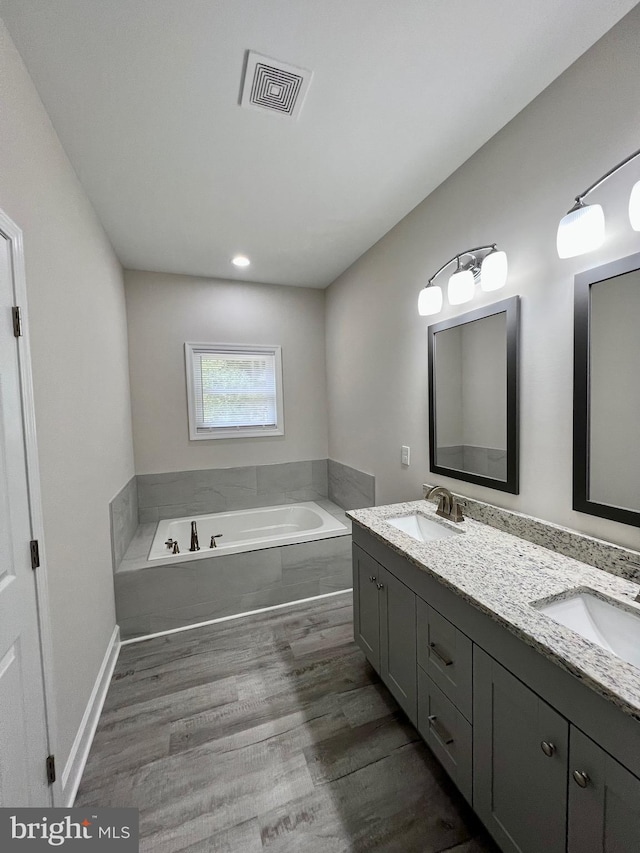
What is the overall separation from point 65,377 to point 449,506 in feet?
6.43

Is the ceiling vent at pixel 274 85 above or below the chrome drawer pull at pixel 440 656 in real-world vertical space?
above

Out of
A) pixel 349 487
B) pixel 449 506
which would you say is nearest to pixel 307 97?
pixel 449 506

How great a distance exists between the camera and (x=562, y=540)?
1.34m

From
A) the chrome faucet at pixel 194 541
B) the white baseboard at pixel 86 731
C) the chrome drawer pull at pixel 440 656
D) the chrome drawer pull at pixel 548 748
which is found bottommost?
the white baseboard at pixel 86 731

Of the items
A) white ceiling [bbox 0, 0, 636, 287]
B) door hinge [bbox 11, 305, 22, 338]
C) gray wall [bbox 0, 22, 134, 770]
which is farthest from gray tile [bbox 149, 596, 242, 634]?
white ceiling [bbox 0, 0, 636, 287]

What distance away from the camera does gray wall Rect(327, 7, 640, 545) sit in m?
1.16

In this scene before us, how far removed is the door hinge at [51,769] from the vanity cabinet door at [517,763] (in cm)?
143

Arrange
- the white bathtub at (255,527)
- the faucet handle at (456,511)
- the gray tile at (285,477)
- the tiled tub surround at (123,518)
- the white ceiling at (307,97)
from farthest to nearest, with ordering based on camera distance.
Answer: the gray tile at (285,477)
the white bathtub at (255,527)
the tiled tub surround at (123,518)
the faucet handle at (456,511)
the white ceiling at (307,97)

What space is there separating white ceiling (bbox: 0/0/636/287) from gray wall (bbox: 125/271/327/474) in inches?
37.3

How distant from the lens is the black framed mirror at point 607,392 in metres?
1.13

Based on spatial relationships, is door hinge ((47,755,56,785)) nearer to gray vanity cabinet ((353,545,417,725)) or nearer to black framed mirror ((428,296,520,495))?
gray vanity cabinet ((353,545,417,725))

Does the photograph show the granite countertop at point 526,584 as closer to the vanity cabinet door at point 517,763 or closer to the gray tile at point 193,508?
the vanity cabinet door at point 517,763

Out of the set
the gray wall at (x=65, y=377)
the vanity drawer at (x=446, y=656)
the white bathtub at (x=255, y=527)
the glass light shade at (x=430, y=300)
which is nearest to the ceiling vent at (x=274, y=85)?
the gray wall at (x=65, y=377)

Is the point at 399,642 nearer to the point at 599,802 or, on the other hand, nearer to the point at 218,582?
the point at 599,802
